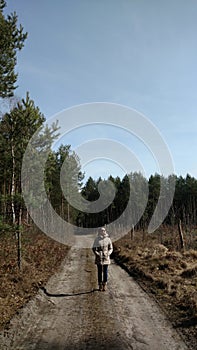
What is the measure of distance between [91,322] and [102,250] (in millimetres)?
3950

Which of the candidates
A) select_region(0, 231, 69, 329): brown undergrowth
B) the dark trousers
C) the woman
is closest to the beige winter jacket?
the woman

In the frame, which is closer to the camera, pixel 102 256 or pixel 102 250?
pixel 102 256

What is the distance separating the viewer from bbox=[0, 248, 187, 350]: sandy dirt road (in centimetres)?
511

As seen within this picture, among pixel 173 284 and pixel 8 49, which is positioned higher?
pixel 8 49

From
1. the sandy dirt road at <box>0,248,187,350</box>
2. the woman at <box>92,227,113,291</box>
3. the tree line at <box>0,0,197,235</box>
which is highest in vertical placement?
the tree line at <box>0,0,197,235</box>

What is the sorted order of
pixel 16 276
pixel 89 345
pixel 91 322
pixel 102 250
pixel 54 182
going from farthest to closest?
1. pixel 54 182
2. pixel 16 276
3. pixel 102 250
4. pixel 91 322
5. pixel 89 345

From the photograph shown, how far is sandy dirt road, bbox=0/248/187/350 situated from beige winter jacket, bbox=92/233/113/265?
0.87 metres

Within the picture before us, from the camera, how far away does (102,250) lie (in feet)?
33.3

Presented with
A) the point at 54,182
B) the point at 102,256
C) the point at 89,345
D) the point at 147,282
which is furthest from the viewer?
the point at 54,182

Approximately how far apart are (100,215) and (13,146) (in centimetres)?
5870

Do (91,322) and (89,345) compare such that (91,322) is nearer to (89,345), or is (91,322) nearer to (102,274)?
(89,345)

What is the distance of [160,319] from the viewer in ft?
21.1

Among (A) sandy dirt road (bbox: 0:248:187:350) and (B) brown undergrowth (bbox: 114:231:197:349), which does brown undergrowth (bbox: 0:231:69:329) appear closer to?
(A) sandy dirt road (bbox: 0:248:187:350)

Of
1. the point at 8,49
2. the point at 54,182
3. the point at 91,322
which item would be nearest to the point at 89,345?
the point at 91,322
